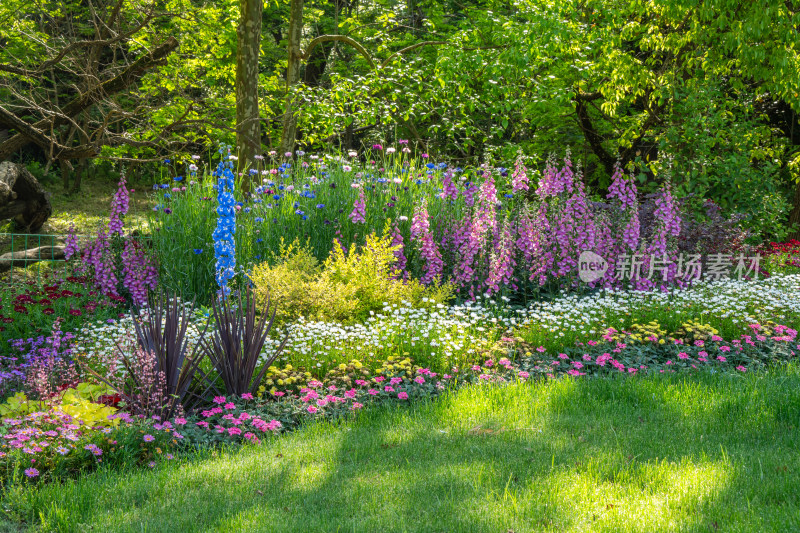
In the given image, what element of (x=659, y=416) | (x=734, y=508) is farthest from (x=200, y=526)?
(x=659, y=416)

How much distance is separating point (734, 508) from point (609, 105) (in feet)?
33.8

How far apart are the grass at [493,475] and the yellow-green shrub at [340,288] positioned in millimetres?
1906

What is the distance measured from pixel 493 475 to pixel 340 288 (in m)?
3.18

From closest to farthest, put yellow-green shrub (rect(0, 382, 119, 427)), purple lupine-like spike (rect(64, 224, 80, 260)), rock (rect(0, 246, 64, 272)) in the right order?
yellow-green shrub (rect(0, 382, 119, 427))
purple lupine-like spike (rect(64, 224, 80, 260))
rock (rect(0, 246, 64, 272))

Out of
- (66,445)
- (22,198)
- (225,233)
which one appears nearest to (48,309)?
(225,233)

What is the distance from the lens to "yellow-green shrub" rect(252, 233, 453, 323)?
20.9ft

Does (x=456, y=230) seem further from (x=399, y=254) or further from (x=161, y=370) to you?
(x=161, y=370)

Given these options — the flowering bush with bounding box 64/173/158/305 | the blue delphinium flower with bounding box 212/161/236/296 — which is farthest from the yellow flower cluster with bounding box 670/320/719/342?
the flowering bush with bounding box 64/173/158/305

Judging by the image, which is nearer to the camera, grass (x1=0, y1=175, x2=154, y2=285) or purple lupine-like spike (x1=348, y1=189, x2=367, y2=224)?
purple lupine-like spike (x1=348, y1=189, x2=367, y2=224)

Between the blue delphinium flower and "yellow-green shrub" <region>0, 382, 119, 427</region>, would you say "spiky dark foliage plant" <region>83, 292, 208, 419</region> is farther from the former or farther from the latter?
the blue delphinium flower

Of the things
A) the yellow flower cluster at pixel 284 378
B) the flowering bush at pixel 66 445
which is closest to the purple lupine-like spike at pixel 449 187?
the yellow flower cluster at pixel 284 378

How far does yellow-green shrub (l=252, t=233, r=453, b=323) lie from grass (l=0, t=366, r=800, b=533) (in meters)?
1.91

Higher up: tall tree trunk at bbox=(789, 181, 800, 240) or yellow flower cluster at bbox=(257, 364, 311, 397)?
tall tree trunk at bbox=(789, 181, 800, 240)

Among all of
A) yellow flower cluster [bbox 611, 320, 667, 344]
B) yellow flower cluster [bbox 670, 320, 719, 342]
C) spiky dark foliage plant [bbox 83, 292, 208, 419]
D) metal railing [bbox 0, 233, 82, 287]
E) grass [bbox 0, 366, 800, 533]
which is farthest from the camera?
metal railing [bbox 0, 233, 82, 287]
